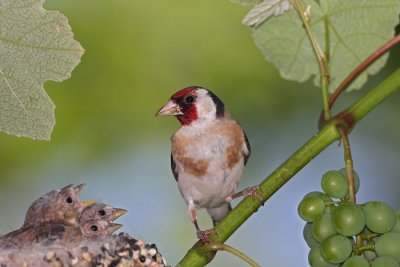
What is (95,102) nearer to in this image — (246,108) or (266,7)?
(246,108)

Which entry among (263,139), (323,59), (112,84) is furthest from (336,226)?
(263,139)

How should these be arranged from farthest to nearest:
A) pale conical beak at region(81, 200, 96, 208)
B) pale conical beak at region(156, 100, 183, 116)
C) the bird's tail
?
1. the bird's tail
2. pale conical beak at region(156, 100, 183, 116)
3. pale conical beak at region(81, 200, 96, 208)

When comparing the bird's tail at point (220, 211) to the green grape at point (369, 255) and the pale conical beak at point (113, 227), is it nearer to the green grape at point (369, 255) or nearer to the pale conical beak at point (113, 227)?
the pale conical beak at point (113, 227)

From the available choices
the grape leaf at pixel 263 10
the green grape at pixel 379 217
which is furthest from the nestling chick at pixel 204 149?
the green grape at pixel 379 217

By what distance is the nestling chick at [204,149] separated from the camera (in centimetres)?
382

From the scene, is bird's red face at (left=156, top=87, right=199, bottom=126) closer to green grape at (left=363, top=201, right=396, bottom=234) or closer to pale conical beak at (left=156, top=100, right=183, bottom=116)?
pale conical beak at (left=156, top=100, right=183, bottom=116)

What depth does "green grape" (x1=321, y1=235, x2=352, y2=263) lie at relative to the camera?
8.34 feet

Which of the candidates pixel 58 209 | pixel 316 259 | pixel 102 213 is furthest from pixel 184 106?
pixel 316 259

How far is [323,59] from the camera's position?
2859 mm

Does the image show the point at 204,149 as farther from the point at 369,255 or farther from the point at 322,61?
the point at 369,255

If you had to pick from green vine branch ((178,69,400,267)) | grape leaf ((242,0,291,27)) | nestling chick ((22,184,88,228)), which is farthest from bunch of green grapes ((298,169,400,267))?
nestling chick ((22,184,88,228))

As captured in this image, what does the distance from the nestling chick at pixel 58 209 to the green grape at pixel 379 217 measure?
3.63ft

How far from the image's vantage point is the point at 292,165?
8.48 ft

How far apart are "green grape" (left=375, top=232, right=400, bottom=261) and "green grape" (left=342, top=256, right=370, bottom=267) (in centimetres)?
5
